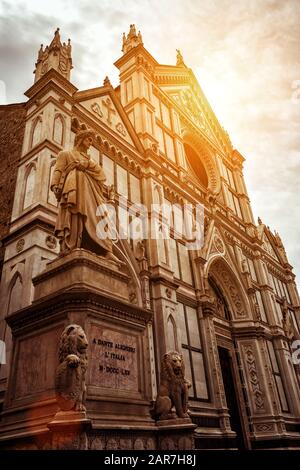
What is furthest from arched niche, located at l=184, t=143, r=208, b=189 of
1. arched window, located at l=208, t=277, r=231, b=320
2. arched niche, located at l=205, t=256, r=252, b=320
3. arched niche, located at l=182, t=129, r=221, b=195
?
arched window, located at l=208, t=277, r=231, b=320

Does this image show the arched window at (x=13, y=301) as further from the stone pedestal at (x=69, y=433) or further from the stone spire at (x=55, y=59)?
the stone spire at (x=55, y=59)

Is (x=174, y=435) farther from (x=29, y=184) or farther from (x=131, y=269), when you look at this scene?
(x=29, y=184)

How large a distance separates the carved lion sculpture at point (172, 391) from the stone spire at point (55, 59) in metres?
10.6

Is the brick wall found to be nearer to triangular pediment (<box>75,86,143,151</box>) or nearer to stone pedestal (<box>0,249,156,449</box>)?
triangular pediment (<box>75,86,143,151</box>)

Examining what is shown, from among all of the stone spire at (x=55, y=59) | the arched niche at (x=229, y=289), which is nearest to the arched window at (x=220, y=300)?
the arched niche at (x=229, y=289)

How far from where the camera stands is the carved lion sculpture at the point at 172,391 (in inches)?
226

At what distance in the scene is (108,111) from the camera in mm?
15484

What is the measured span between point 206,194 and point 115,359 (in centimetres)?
1528

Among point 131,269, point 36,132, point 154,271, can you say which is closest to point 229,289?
point 154,271

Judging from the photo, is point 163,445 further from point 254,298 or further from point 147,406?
point 254,298

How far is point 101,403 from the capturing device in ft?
15.8

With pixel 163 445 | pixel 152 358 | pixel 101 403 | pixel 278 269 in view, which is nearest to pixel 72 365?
pixel 101 403

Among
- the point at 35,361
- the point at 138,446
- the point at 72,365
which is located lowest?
the point at 138,446

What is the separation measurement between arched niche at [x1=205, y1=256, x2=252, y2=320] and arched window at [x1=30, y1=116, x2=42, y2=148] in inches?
390
